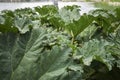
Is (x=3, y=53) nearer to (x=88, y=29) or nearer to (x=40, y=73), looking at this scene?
(x=40, y=73)

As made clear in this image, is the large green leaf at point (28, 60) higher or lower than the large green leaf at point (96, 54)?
higher

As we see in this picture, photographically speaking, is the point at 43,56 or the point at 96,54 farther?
the point at 96,54

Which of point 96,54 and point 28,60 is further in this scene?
point 96,54

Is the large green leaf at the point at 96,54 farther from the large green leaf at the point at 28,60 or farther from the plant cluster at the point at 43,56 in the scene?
the large green leaf at the point at 28,60

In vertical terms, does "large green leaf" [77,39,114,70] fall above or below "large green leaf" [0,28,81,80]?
below

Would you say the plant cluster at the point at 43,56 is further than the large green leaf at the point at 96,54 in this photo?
No

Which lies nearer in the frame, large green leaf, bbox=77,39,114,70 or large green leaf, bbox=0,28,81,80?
large green leaf, bbox=0,28,81,80

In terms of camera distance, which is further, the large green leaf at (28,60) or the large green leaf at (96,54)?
the large green leaf at (96,54)

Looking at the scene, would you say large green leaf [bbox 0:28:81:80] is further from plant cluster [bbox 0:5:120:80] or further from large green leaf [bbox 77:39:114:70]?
large green leaf [bbox 77:39:114:70]

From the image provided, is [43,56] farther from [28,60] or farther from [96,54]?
[96,54]

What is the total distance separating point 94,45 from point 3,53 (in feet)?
1.30

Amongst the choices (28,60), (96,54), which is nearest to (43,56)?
(28,60)

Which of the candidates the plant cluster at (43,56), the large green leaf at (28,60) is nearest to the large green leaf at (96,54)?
the plant cluster at (43,56)

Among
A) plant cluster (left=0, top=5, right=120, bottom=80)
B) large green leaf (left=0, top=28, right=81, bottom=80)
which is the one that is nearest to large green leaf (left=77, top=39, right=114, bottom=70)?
plant cluster (left=0, top=5, right=120, bottom=80)
